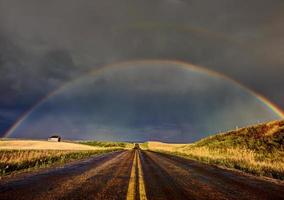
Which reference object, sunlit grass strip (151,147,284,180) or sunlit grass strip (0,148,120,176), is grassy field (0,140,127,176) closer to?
sunlit grass strip (0,148,120,176)

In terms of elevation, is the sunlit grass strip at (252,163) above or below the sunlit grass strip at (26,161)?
above

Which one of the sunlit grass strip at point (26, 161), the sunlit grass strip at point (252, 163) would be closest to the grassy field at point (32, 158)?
the sunlit grass strip at point (26, 161)

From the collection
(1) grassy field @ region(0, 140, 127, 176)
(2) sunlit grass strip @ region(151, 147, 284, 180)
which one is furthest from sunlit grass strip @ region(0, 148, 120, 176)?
(2) sunlit grass strip @ region(151, 147, 284, 180)

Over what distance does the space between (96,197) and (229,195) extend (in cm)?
352

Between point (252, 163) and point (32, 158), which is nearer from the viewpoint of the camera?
point (252, 163)

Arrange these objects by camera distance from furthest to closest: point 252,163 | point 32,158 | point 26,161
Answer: point 32,158, point 252,163, point 26,161

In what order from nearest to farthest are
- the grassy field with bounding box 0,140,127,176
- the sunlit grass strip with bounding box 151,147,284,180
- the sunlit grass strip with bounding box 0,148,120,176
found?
the sunlit grass strip with bounding box 0,148,120,176, the grassy field with bounding box 0,140,127,176, the sunlit grass strip with bounding box 151,147,284,180

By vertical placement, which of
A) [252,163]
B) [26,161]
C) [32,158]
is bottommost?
[26,161]

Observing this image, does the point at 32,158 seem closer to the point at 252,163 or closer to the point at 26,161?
the point at 26,161

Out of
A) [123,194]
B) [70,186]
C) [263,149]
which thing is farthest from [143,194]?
[263,149]

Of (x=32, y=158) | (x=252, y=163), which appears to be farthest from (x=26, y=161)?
(x=252, y=163)

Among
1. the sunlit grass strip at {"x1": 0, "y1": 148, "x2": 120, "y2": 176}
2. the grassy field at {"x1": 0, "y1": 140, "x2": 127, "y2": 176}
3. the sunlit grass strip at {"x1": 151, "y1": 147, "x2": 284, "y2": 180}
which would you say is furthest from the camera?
the sunlit grass strip at {"x1": 151, "y1": 147, "x2": 284, "y2": 180}

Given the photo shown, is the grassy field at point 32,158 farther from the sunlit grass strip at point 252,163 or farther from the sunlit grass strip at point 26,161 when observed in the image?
the sunlit grass strip at point 252,163

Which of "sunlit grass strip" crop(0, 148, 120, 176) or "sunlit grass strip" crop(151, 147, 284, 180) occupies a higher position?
"sunlit grass strip" crop(151, 147, 284, 180)
